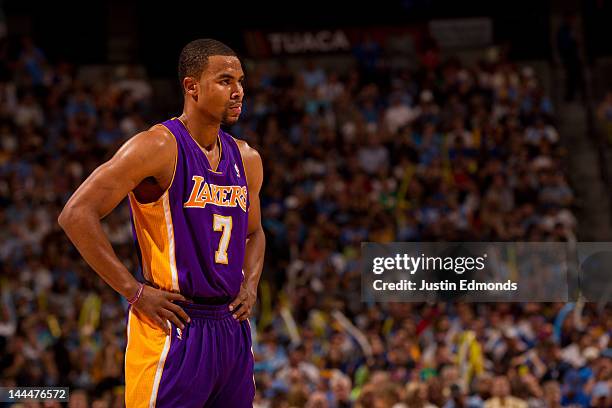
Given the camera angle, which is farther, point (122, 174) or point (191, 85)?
point (191, 85)

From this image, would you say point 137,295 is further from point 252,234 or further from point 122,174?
point 252,234

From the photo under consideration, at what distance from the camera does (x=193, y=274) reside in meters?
3.95

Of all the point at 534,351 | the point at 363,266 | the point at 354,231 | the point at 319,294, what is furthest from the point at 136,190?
the point at 354,231

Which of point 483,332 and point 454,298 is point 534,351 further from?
point 454,298

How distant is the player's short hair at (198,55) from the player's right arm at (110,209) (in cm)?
38

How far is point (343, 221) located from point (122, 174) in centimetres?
879

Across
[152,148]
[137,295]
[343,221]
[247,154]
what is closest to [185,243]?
[137,295]

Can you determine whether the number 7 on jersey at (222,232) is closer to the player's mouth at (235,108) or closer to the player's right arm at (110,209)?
the player's right arm at (110,209)

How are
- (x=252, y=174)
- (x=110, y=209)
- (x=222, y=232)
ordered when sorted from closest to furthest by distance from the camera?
1. (x=110, y=209)
2. (x=222, y=232)
3. (x=252, y=174)

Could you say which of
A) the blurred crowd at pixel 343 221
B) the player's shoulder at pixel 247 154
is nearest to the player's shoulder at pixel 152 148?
the player's shoulder at pixel 247 154

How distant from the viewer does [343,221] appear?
12.5 metres

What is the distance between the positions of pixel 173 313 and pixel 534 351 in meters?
6.62

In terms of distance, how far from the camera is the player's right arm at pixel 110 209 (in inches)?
149

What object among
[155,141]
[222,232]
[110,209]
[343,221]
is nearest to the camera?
[110,209]
